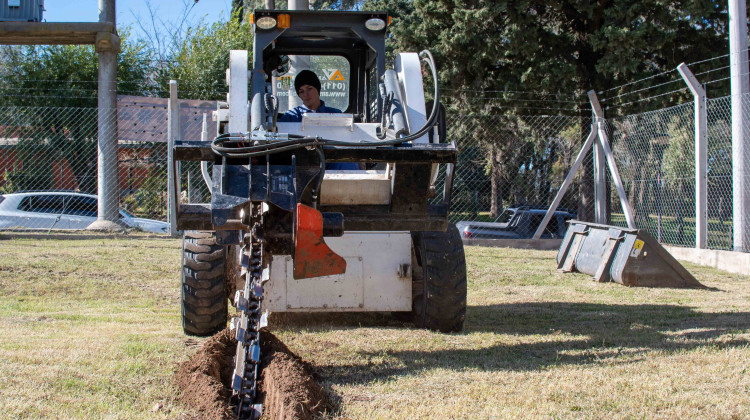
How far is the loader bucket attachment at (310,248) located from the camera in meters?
3.75

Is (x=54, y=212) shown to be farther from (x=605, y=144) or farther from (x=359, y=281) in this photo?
(x=359, y=281)

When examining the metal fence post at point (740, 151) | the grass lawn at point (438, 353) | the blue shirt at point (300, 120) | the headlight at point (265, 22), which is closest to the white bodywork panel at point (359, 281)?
the grass lawn at point (438, 353)

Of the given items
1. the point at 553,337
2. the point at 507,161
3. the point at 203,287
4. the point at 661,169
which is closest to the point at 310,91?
the point at 203,287

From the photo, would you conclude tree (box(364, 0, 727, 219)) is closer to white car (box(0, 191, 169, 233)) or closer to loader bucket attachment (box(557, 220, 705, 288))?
loader bucket attachment (box(557, 220, 705, 288))

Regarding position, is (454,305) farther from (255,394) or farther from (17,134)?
(17,134)

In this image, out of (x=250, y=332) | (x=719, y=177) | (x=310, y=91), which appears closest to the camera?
(x=250, y=332)

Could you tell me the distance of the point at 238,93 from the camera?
5.17 m

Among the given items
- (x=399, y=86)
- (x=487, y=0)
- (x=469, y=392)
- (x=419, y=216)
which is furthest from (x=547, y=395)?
(x=487, y=0)

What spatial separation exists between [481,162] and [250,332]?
13.9 m

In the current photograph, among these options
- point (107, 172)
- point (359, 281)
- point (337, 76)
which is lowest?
point (359, 281)

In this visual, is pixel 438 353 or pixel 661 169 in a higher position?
pixel 661 169

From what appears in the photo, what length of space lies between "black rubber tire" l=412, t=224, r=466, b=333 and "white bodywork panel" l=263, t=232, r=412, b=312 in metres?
0.26

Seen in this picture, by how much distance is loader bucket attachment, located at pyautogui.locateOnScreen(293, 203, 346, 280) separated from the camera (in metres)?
3.75

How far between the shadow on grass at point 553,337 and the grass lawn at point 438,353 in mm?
13
